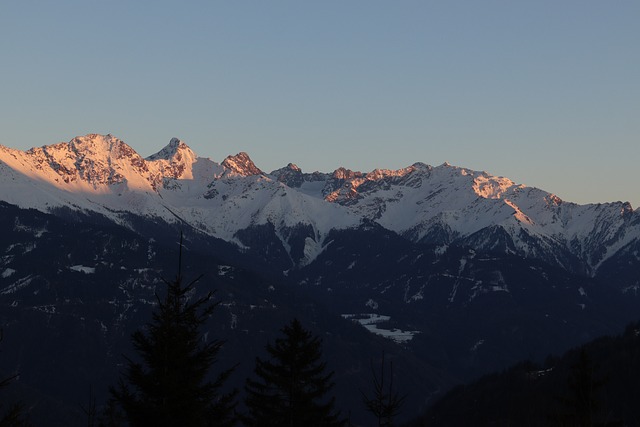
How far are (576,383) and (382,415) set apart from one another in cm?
1311

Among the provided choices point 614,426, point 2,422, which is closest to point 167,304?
point 2,422

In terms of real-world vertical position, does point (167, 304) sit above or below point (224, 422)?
above

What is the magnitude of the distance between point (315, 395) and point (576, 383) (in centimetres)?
1527

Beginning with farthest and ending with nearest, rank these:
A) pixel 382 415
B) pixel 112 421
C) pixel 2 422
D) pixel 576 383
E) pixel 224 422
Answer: pixel 112 421 → pixel 576 383 → pixel 382 415 → pixel 224 422 → pixel 2 422

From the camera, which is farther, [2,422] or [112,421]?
[112,421]

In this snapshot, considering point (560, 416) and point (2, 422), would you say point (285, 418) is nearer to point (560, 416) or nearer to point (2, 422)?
point (560, 416)

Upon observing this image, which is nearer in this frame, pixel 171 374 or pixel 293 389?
pixel 171 374

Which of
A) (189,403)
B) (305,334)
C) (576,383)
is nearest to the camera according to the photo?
(189,403)

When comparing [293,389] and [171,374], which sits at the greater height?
[293,389]

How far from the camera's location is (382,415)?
208ft

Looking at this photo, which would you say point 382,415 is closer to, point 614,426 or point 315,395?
point 315,395

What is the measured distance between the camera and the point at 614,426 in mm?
72938

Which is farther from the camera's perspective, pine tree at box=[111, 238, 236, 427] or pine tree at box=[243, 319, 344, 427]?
pine tree at box=[243, 319, 344, 427]

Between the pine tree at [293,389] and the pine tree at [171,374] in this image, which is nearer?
the pine tree at [171,374]
